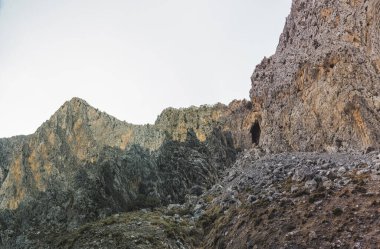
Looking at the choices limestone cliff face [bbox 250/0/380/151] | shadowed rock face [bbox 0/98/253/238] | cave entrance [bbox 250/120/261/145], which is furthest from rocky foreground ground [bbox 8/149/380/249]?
cave entrance [bbox 250/120/261/145]

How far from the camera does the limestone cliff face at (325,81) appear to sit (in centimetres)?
5362

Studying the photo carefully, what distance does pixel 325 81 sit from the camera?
6031cm

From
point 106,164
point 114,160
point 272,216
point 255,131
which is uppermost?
point 255,131

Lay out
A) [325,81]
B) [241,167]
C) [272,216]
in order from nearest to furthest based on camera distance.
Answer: [272,216] → [325,81] → [241,167]

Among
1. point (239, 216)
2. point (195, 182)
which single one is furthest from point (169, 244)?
point (195, 182)

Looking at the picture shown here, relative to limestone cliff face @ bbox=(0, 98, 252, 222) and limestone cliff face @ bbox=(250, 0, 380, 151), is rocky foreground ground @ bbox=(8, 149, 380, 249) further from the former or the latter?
limestone cliff face @ bbox=(250, 0, 380, 151)

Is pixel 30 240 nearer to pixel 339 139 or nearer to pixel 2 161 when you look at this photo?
pixel 339 139

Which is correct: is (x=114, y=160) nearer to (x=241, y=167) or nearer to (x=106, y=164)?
(x=106, y=164)

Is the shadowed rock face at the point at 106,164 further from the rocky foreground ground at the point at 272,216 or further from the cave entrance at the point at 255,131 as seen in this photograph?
the rocky foreground ground at the point at 272,216

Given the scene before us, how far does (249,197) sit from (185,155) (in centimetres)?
2998

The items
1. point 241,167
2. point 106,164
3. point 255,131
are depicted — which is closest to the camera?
point 106,164

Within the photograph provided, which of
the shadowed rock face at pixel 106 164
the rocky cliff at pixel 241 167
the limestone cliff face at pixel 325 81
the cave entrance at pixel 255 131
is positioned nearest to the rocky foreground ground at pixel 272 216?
the rocky cliff at pixel 241 167

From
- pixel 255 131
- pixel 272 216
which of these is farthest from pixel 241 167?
pixel 272 216

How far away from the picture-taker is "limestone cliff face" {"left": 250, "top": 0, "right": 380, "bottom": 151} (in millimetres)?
53625
